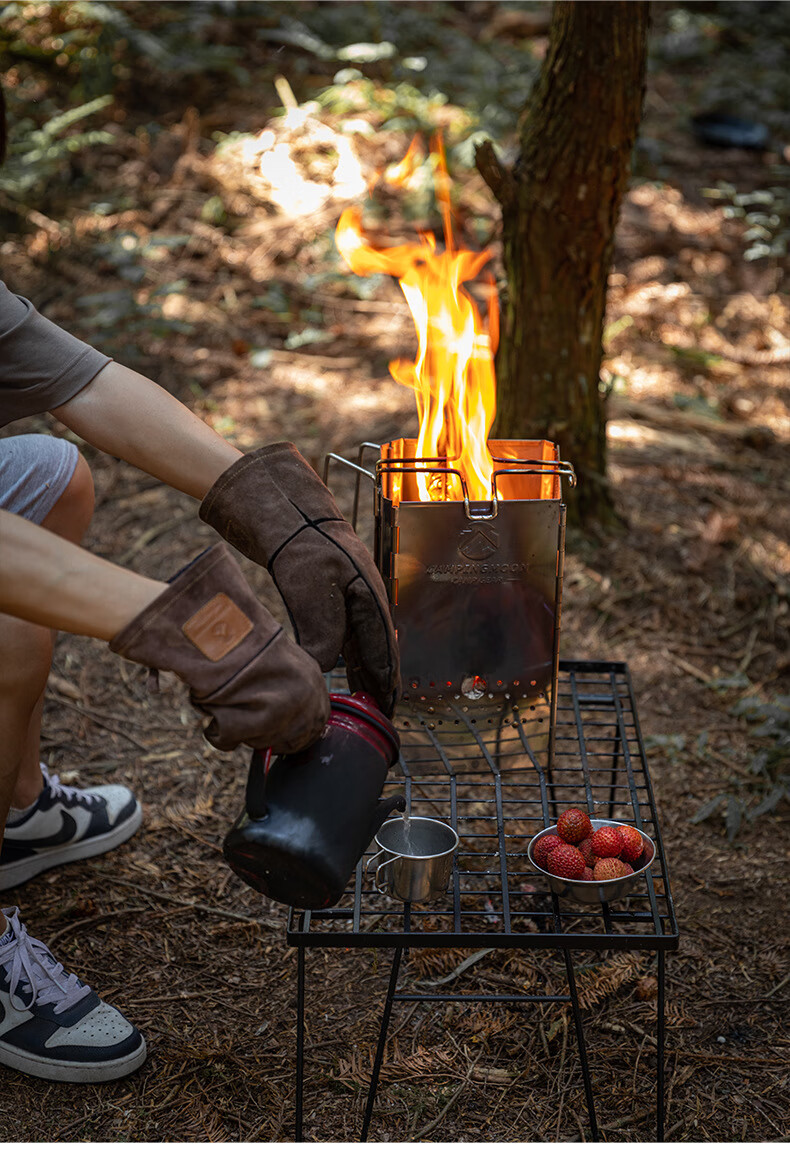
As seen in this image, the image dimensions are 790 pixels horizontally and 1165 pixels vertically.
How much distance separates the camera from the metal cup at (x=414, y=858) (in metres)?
1.79

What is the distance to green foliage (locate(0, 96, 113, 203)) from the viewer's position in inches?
227

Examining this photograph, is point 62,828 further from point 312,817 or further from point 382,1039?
point 312,817

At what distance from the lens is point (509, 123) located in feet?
21.1

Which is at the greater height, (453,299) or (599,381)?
(453,299)

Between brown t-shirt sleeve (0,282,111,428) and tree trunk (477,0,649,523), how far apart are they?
174 cm

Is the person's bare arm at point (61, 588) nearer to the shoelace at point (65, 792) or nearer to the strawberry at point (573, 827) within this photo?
the strawberry at point (573, 827)

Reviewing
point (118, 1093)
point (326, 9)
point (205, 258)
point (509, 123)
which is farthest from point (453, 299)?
point (326, 9)

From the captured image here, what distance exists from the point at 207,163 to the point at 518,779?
16.8ft

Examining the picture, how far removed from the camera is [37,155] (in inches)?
231

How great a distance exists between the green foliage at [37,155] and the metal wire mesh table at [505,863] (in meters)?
4.75

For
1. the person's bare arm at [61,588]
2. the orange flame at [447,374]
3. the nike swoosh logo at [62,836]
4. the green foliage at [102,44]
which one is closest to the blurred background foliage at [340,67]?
the green foliage at [102,44]

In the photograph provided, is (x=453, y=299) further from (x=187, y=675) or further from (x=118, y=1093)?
(x=118, y=1093)

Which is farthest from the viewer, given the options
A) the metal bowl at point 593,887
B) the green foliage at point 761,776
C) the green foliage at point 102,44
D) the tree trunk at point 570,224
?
the green foliage at point 102,44

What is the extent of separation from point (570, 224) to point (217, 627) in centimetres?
243
